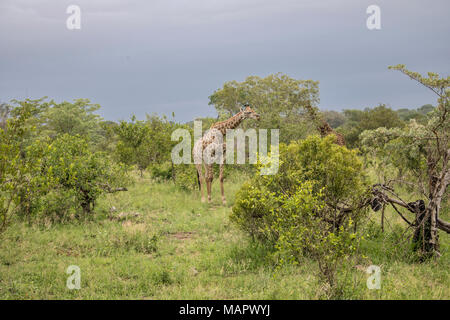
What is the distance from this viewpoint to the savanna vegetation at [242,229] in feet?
20.5

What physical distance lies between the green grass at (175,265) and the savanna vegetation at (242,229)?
1.2 inches

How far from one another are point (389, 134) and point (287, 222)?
347 centimetres

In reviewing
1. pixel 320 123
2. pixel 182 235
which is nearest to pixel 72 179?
pixel 182 235

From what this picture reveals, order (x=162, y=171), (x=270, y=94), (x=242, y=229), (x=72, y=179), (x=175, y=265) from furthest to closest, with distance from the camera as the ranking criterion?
(x=270, y=94)
(x=162, y=171)
(x=72, y=179)
(x=242, y=229)
(x=175, y=265)

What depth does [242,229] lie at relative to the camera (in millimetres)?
8914

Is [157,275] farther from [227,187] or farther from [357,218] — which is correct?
[227,187]

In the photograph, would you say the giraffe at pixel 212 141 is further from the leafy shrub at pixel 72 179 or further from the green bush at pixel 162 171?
the green bush at pixel 162 171

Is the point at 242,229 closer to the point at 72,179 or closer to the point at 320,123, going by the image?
the point at 72,179

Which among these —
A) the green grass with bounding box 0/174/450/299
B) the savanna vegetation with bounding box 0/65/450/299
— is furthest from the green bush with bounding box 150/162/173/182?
the green grass with bounding box 0/174/450/299

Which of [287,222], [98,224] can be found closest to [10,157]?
[98,224]

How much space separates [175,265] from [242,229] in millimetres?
2045

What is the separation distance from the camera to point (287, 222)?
23.0 feet
